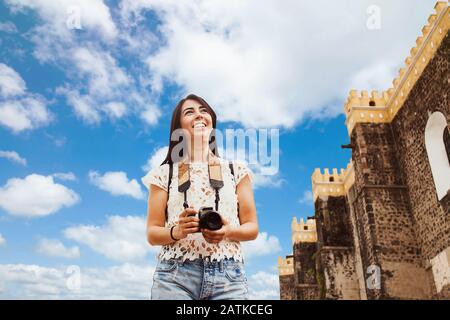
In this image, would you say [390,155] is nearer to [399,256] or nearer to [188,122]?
[399,256]

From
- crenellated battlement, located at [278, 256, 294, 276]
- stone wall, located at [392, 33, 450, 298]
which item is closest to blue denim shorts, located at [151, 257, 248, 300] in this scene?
stone wall, located at [392, 33, 450, 298]

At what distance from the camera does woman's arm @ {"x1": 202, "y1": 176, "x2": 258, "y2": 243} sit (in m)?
1.88

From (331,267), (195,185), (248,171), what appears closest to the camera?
(195,185)

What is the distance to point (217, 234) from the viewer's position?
1.86 m

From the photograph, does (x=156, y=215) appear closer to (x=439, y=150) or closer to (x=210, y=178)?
(x=210, y=178)

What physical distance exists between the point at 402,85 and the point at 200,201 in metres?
13.8

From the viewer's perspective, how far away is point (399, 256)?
12805 millimetres

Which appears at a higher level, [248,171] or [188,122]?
[188,122]

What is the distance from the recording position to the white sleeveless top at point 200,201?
6.44ft

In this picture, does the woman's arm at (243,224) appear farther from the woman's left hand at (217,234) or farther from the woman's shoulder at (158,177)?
the woman's shoulder at (158,177)

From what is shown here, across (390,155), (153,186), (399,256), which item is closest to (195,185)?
(153,186)

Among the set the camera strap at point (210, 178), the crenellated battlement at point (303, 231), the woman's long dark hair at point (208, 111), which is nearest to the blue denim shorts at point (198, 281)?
the camera strap at point (210, 178)
